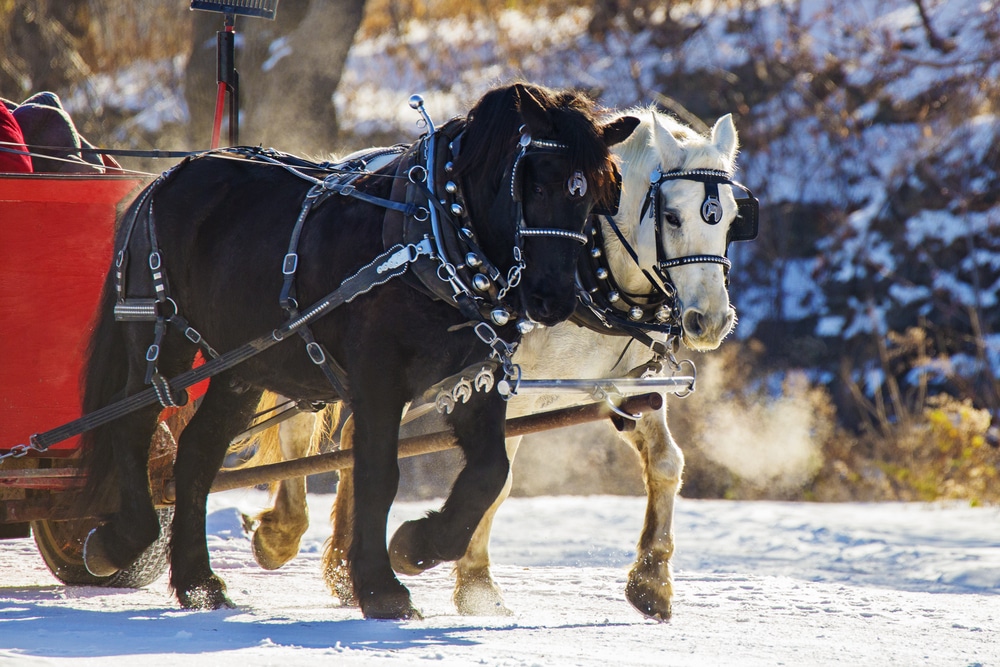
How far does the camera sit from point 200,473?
4.58m

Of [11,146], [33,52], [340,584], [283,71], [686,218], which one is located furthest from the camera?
[33,52]

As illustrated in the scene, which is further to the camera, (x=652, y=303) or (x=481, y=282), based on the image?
(x=652, y=303)

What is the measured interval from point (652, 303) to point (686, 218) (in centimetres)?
46

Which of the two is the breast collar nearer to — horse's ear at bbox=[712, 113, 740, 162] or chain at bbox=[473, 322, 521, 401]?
chain at bbox=[473, 322, 521, 401]

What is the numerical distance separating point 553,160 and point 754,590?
8.33 feet

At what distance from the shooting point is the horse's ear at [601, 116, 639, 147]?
3.94 meters

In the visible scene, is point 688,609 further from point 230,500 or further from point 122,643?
point 230,500

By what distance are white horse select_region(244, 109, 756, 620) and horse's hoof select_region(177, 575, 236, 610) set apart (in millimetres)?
453

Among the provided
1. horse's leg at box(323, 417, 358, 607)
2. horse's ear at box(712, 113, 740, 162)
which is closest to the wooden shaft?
horse's leg at box(323, 417, 358, 607)

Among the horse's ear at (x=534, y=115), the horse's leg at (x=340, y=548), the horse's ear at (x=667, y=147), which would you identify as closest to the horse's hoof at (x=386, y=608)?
the horse's leg at (x=340, y=548)

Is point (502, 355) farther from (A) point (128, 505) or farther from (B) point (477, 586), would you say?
(A) point (128, 505)

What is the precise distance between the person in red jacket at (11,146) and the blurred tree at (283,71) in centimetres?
653

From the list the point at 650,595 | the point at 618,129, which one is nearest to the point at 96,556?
the point at 650,595

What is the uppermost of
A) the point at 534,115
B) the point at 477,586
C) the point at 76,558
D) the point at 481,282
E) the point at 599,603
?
the point at 534,115
